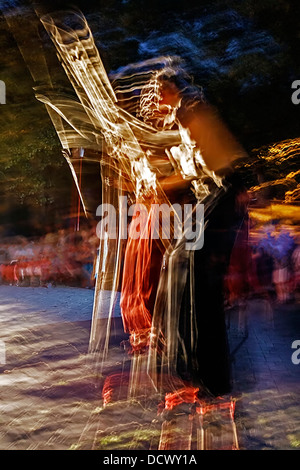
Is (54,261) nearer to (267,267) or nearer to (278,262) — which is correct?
(267,267)

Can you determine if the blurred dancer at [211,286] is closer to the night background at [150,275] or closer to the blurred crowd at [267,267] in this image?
the night background at [150,275]

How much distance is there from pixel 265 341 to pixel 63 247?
9914 mm

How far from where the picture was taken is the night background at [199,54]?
5.77m

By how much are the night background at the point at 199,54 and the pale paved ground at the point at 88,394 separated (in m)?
5.20

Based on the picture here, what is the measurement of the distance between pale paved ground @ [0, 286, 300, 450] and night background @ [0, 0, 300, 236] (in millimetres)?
5200

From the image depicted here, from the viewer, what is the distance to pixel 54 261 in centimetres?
1388

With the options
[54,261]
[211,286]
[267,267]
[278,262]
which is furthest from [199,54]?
[54,261]

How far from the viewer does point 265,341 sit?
6371 millimetres

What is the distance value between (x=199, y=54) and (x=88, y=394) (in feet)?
19.9

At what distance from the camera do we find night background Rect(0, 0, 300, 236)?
5.77 metres

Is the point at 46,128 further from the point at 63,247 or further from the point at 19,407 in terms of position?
the point at 19,407

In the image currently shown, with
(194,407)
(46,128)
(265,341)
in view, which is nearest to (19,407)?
(194,407)

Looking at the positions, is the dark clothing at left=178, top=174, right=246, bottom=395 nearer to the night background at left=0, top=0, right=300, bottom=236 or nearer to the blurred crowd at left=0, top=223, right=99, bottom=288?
the night background at left=0, top=0, right=300, bottom=236

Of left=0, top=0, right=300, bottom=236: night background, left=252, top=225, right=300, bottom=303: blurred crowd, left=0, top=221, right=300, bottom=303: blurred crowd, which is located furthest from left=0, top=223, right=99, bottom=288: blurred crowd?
left=252, top=225, right=300, bottom=303: blurred crowd
